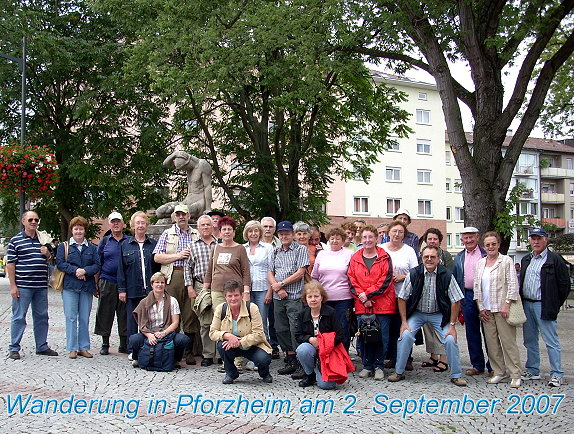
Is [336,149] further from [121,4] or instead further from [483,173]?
[483,173]

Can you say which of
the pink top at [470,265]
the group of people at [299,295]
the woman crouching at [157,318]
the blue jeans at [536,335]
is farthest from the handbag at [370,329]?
the woman crouching at [157,318]

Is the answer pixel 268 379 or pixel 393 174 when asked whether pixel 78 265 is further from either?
pixel 393 174

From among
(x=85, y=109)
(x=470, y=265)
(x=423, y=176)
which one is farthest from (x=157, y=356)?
(x=423, y=176)

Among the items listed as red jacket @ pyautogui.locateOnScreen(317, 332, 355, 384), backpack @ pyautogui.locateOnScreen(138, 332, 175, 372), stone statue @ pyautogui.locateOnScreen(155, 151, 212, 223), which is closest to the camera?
red jacket @ pyautogui.locateOnScreen(317, 332, 355, 384)

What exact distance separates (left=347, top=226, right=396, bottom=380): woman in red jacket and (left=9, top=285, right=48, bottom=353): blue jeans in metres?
4.40

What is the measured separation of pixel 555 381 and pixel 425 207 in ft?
151

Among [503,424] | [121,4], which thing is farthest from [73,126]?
[503,424]

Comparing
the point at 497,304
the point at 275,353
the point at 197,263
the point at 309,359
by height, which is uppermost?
the point at 197,263

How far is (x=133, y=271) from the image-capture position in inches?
358

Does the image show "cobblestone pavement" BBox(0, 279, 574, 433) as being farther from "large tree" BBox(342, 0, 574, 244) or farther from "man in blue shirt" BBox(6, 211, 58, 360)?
"large tree" BBox(342, 0, 574, 244)

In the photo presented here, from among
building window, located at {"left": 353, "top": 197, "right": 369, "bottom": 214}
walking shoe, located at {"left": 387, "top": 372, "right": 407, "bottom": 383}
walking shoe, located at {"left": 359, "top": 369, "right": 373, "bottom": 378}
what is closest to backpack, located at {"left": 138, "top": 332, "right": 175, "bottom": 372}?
walking shoe, located at {"left": 359, "top": 369, "right": 373, "bottom": 378}

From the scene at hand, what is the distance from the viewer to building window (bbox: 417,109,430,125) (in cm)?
5303

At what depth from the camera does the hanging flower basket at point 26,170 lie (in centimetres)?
1371

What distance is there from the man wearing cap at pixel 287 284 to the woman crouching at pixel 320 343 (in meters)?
0.56
